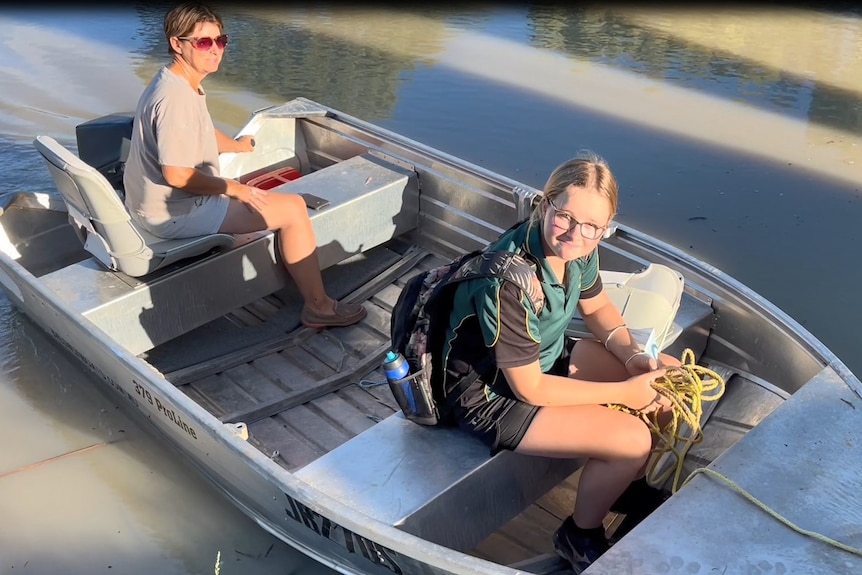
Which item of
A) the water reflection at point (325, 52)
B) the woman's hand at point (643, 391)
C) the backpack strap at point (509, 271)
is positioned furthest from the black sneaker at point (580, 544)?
the water reflection at point (325, 52)

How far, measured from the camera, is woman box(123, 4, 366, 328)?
10.2ft

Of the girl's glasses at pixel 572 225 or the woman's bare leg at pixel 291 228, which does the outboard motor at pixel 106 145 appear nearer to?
the woman's bare leg at pixel 291 228

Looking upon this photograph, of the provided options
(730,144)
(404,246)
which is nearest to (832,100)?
(730,144)

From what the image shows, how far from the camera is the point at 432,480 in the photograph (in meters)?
2.38

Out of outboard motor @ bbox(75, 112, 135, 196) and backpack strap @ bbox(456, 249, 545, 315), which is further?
outboard motor @ bbox(75, 112, 135, 196)

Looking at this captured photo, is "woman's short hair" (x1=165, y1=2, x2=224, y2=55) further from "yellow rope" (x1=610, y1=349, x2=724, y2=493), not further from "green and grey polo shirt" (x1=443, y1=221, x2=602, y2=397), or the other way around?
"yellow rope" (x1=610, y1=349, x2=724, y2=493)

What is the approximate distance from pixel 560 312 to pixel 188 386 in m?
1.87

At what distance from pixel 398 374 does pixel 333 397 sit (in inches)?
45.5

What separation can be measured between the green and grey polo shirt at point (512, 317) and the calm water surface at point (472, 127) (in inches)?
45.1

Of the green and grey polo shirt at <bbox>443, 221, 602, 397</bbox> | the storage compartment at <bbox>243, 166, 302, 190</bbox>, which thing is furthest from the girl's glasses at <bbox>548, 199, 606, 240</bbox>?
the storage compartment at <bbox>243, 166, 302, 190</bbox>

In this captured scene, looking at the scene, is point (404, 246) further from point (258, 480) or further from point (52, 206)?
point (258, 480)

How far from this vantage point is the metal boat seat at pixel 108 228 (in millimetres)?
3084

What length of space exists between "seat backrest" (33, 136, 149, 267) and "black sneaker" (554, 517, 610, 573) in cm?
197

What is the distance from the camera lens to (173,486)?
3211 millimetres
